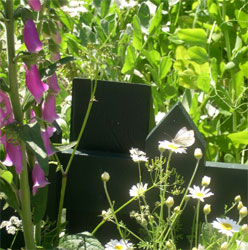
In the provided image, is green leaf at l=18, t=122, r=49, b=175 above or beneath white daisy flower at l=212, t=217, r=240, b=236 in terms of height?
above

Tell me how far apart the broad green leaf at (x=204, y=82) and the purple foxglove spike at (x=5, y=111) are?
0.72 metres

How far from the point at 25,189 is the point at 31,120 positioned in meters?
0.13

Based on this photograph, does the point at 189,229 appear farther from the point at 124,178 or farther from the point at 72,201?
the point at 72,201

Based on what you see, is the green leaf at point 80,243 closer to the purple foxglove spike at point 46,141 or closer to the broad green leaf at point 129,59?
the purple foxglove spike at point 46,141

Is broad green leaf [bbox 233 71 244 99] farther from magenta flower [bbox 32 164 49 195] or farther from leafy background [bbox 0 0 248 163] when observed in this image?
magenta flower [bbox 32 164 49 195]

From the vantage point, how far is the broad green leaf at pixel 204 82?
162 cm

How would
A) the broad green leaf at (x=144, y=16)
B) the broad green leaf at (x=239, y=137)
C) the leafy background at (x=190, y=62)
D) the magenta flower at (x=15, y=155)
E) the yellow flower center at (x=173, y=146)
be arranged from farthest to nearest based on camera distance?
the broad green leaf at (x=144, y=16) → the leafy background at (x=190, y=62) → the broad green leaf at (x=239, y=137) → the yellow flower center at (x=173, y=146) → the magenta flower at (x=15, y=155)

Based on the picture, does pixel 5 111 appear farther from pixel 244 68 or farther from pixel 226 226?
pixel 244 68

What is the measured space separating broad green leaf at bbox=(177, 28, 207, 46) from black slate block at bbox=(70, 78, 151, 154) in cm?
41

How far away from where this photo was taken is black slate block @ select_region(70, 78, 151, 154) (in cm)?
141

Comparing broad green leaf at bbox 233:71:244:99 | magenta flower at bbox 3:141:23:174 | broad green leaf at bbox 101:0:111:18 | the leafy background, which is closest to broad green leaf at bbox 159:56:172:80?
the leafy background

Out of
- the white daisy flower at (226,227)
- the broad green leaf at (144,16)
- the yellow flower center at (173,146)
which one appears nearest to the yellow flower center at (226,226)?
the white daisy flower at (226,227)

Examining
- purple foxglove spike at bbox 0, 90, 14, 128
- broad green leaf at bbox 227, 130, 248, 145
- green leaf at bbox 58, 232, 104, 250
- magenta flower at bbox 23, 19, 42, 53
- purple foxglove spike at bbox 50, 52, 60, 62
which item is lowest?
green leaf at bbox 58, 232, 104, 250

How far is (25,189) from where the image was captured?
1.08 m
